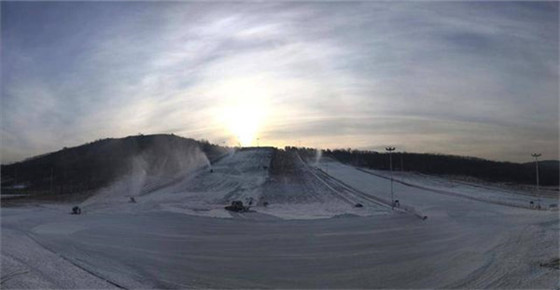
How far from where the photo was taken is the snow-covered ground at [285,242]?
21703 mm

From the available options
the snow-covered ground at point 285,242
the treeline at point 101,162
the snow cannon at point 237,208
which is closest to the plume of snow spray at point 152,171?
the treeline at point 101,162

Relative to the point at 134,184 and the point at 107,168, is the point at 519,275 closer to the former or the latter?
the point at 134,184

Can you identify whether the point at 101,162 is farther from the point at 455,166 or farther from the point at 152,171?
the point at 455,166

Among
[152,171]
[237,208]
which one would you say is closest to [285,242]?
[237,208]

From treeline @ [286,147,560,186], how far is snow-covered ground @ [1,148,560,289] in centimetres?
3054

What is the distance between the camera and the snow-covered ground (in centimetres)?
2170

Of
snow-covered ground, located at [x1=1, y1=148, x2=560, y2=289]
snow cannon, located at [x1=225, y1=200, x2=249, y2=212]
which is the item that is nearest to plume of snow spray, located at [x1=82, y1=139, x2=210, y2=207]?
snow-covered ground, located at [x1=1, y1=148, x2=560, y2=289]

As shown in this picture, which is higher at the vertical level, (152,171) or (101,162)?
(101,162)

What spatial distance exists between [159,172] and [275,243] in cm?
5090

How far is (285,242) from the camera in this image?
3225 cm

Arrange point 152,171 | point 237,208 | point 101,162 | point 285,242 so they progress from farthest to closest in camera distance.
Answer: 1. point 101,162
2. point 152,171
3. point 237,208
4. point 285,242

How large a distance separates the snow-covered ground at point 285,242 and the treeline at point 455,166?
100 feet

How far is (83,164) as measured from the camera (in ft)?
310

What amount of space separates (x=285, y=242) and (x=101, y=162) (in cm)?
7037
